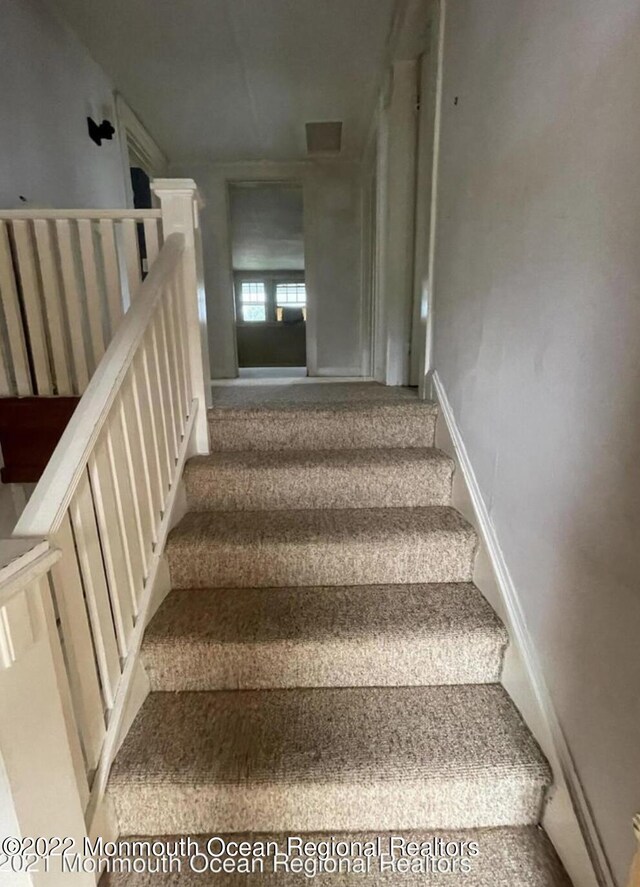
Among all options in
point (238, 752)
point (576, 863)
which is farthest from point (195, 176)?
point (576, 863)

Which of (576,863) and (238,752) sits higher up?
(238,752)

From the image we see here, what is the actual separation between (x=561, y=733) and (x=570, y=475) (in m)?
0.60

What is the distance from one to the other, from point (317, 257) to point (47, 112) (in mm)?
2452

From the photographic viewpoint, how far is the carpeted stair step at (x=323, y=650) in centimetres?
122

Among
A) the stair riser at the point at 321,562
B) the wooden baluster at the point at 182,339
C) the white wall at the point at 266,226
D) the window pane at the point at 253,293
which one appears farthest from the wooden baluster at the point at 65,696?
the window pane at the point at 253,293

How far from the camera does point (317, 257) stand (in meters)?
4.24

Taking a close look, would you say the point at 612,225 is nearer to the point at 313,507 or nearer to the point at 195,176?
the point at 313,507

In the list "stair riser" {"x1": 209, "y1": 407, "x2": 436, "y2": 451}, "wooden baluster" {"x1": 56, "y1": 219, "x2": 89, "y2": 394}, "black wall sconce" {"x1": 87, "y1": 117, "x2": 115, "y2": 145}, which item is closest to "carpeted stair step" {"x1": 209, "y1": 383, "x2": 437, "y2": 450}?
"stair riser" {"x1": 209, "y1": 407, "x2": 436, "y2": 451}

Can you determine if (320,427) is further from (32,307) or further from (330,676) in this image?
(32,307)

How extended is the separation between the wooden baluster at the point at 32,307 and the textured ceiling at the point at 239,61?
4.75ft

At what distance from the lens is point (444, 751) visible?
3.46ft

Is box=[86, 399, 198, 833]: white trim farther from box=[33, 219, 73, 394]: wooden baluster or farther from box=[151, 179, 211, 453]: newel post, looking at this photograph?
box=[33, 219, 73, 394]: wooden baluster

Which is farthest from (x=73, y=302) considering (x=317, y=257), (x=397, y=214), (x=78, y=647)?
(x=317, y=257)

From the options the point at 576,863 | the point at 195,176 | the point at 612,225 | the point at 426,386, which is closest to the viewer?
the point at 612,225
